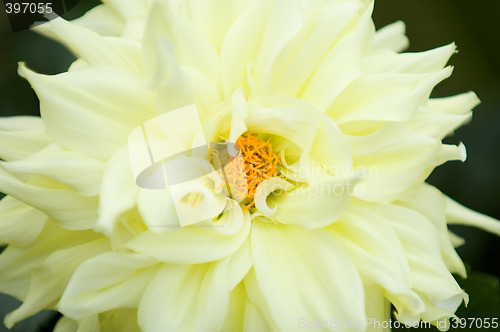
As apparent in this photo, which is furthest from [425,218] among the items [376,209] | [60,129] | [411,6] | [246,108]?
[411,6]

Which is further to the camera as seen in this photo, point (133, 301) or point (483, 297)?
point (483, 297)

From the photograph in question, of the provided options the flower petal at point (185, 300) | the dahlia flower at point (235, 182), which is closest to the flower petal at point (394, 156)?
the dahlia flower at point (235, 182)

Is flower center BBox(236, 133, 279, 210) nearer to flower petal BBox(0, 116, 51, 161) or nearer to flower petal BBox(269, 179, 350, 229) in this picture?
flower petal BBox(269, 179, 350, 229)

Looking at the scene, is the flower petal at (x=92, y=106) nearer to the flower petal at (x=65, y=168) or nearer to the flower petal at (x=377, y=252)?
the flower petal at (x=65, y=168)

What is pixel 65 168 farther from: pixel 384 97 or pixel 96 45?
pixel 384 97

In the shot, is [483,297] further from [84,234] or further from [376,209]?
[84,234]

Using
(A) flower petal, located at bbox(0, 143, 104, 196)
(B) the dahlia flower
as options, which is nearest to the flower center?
(B) the dahlia flower
